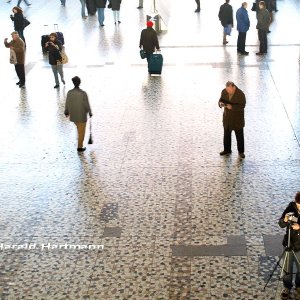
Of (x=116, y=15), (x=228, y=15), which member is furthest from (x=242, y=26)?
(x=116, y=15)

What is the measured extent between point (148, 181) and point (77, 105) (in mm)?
1850

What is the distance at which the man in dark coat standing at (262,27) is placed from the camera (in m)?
15.9

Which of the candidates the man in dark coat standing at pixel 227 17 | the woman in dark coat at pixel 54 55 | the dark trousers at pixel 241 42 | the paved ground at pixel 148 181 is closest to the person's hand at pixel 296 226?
the paved ground at pixel 148 181

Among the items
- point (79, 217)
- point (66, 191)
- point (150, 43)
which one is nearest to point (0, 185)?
point (66, 191)

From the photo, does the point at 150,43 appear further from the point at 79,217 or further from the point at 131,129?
the point at 79,217

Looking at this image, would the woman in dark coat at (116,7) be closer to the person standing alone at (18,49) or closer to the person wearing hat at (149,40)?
the person wearing hat at (149,40)

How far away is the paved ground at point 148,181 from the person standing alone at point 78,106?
471 millimetres

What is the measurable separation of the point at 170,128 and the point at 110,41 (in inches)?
300

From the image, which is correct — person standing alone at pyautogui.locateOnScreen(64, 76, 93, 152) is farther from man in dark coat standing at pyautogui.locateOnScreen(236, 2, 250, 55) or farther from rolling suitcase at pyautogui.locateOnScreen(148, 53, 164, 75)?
man in dark coat standing at pyautogui.locateOnScreen(236, 2, 250, 55)

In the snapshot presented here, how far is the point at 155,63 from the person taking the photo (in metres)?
14.6

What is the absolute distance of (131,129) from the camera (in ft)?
37.3

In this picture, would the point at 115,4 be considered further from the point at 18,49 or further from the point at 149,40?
the point at 18,49

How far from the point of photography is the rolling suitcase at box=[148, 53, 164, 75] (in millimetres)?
14523

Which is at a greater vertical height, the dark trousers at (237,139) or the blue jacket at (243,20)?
the blue jacket at (243,20)
